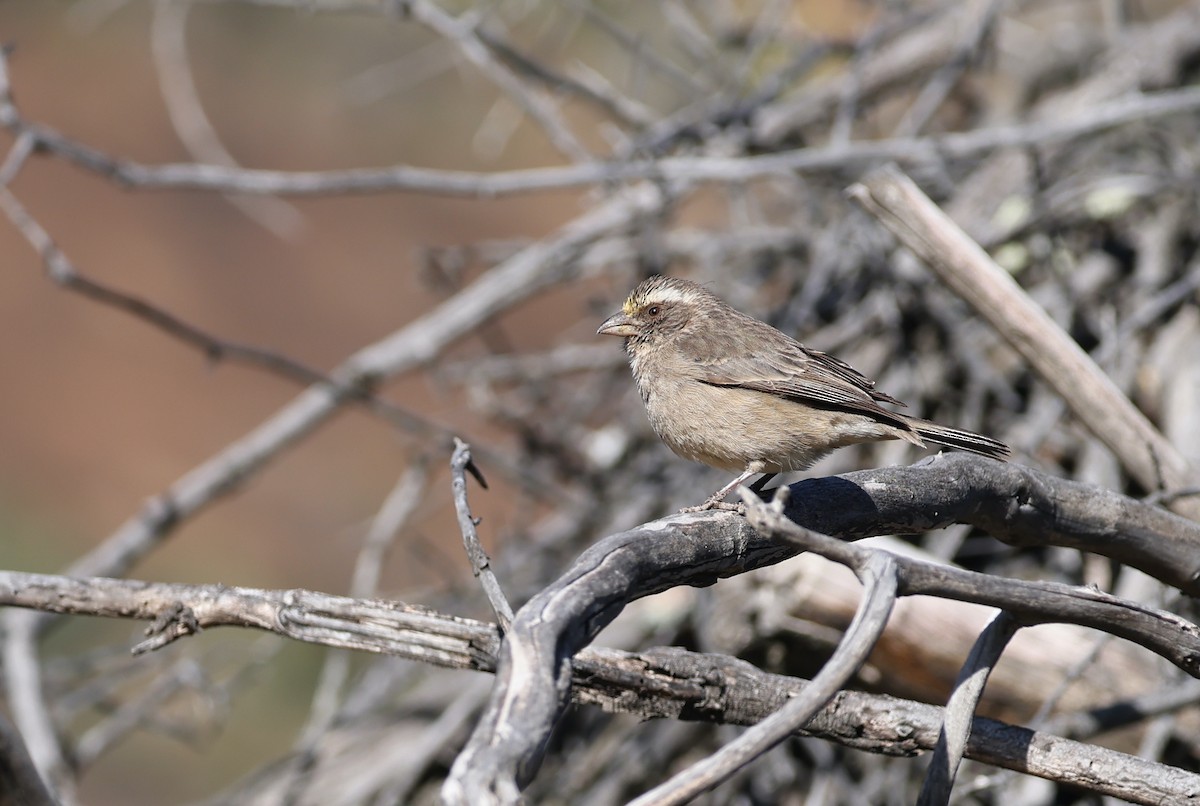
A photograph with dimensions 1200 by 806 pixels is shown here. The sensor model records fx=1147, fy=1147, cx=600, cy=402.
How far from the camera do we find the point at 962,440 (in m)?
3.43

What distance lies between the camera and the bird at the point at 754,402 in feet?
12.9

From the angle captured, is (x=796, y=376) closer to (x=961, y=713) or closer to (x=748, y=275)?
(x=961, y=713)

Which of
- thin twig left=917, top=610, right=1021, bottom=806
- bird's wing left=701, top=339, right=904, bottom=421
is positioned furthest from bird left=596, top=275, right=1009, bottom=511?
thin twig left=917, top=610, right=1021, bottom=806

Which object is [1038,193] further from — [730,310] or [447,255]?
[447,255]

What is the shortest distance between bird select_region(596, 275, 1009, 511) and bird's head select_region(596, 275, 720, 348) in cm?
14

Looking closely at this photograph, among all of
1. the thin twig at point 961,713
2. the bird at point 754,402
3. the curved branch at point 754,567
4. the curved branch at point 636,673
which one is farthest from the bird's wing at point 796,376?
the curved branch at point 636,673

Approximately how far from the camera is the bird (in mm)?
3926

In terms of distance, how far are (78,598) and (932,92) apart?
5.38 meters

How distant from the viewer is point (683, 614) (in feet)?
16.0

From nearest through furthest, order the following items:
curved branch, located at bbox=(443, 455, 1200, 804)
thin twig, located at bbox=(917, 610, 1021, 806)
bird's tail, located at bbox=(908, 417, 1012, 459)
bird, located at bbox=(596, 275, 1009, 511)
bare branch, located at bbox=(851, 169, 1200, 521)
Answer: curved branch, located at bbox=(443, 455, 1200, 804)
thin twig, located at bbox=(917, 610, 1021, 806)
bird's tail, located at bbox=(908, 417, 1012, 459)
bare branch, located at bbox=(851, 169, 1200, 521)
bird, located at bbox=(596, 275, 1009, 511)

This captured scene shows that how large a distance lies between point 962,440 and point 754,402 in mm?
843

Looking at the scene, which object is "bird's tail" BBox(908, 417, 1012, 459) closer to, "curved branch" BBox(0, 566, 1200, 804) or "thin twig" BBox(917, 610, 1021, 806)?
"thin twig" BBox(917, 610, 1021, 806)

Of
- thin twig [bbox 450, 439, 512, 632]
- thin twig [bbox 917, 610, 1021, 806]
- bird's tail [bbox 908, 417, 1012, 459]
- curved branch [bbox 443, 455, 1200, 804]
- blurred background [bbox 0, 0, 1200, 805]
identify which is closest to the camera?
curved branch [bbox 443, 455, 1200, 804]

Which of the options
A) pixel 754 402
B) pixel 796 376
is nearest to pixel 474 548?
pixel 754 402
